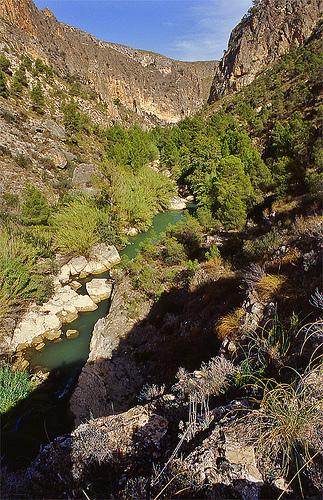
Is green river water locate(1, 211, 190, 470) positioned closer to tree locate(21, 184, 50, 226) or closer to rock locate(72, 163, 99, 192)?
tree locate(21, 184, 50, 226)

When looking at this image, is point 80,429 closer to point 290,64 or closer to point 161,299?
point 161,299

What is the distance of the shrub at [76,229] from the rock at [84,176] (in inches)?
317

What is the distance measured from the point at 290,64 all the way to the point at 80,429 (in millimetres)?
63819

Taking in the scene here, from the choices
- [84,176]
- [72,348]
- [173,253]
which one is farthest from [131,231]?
[72,348]

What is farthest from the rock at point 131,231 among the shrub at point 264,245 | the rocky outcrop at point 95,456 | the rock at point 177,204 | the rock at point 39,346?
the rocky outcrop at point 95,456

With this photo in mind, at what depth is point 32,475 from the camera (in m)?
4.07

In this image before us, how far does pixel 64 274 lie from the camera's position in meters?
18.2

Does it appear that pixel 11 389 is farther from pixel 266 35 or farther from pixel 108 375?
pixel 266 35

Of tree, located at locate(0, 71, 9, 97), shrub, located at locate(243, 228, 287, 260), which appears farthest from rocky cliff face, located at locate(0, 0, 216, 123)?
shrub, located at locate(243, 228, 287, 260)

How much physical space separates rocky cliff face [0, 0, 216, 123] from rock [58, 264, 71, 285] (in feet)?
139

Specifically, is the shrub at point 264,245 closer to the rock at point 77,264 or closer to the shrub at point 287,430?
the shrub at point 287,430

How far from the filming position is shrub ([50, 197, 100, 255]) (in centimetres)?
1924

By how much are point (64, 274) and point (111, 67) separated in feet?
257

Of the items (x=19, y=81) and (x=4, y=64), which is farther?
(x=19, y=81)
